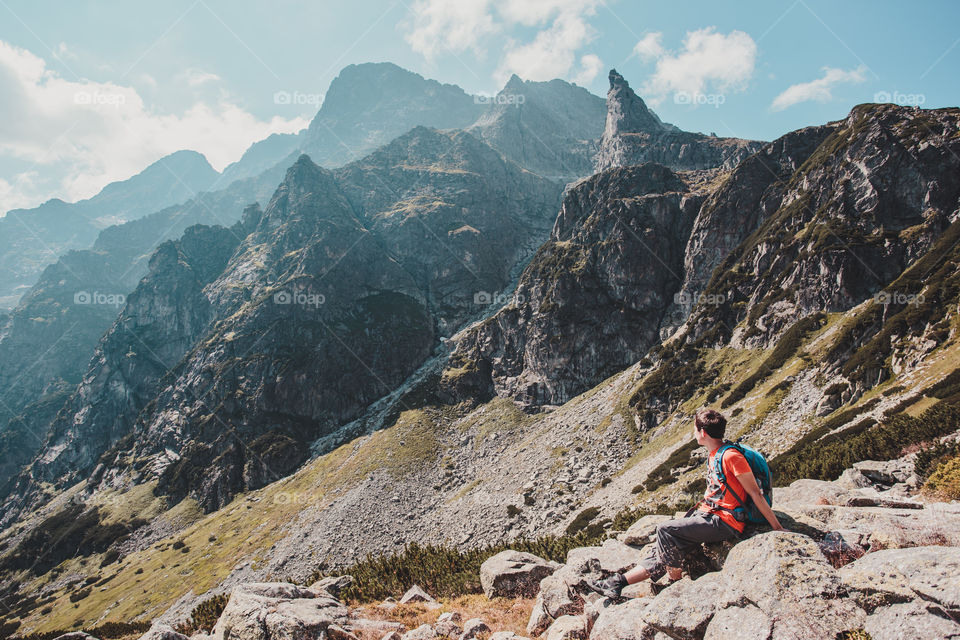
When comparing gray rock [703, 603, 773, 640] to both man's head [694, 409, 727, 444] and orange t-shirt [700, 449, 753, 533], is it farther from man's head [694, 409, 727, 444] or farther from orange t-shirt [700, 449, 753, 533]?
man's head [694, 409, 727, 444]

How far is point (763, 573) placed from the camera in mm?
→ 7922

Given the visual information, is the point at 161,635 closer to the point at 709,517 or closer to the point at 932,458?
the point at 709,517

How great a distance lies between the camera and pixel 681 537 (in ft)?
33.1

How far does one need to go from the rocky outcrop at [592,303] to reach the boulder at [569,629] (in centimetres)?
10419

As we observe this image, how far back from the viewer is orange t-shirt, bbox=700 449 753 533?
9.18m

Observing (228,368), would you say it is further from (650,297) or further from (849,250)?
(849,250)

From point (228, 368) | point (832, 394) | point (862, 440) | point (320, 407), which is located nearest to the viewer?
point (862, 440)

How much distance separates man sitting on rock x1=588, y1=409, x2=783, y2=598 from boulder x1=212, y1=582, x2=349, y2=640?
30.8ft

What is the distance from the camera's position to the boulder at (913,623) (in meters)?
6.04

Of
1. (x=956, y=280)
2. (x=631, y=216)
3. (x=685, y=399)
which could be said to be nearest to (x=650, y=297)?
(x=631, y=216)

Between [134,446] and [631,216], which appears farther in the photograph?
[134,446]

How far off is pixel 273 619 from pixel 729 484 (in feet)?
46.3

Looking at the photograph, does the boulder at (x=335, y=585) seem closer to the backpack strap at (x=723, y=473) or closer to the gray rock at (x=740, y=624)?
the gray rock at (x=740, y=624)

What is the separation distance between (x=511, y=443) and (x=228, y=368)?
132 metres
